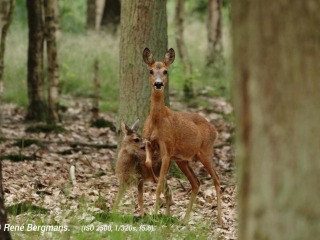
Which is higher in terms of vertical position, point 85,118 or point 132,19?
point 132,19

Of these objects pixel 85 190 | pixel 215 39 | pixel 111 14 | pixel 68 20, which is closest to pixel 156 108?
pixel 85 190

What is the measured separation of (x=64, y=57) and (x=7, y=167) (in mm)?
10027

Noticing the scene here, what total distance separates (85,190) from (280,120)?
600 cm

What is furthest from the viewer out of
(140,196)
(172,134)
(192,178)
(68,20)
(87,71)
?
(68,20)

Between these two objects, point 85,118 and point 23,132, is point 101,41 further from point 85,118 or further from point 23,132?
A: point 23,132

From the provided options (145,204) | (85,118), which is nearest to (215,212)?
(145,204)

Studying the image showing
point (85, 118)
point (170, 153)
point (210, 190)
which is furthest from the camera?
point (85, 118)

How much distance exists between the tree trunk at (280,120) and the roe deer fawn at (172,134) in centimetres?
497

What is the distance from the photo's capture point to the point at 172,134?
935 cm

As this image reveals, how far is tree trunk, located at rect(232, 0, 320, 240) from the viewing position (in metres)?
3.80

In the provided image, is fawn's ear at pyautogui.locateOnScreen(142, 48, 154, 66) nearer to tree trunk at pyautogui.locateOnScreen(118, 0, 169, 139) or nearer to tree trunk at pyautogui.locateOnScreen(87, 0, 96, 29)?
tree trunk at pyautogui.locateOnScreen(118, 0, 169, 139)

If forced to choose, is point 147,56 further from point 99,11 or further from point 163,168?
point 99,11

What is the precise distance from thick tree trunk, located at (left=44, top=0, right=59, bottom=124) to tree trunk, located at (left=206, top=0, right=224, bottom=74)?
8549mm

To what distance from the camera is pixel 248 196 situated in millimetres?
3881
